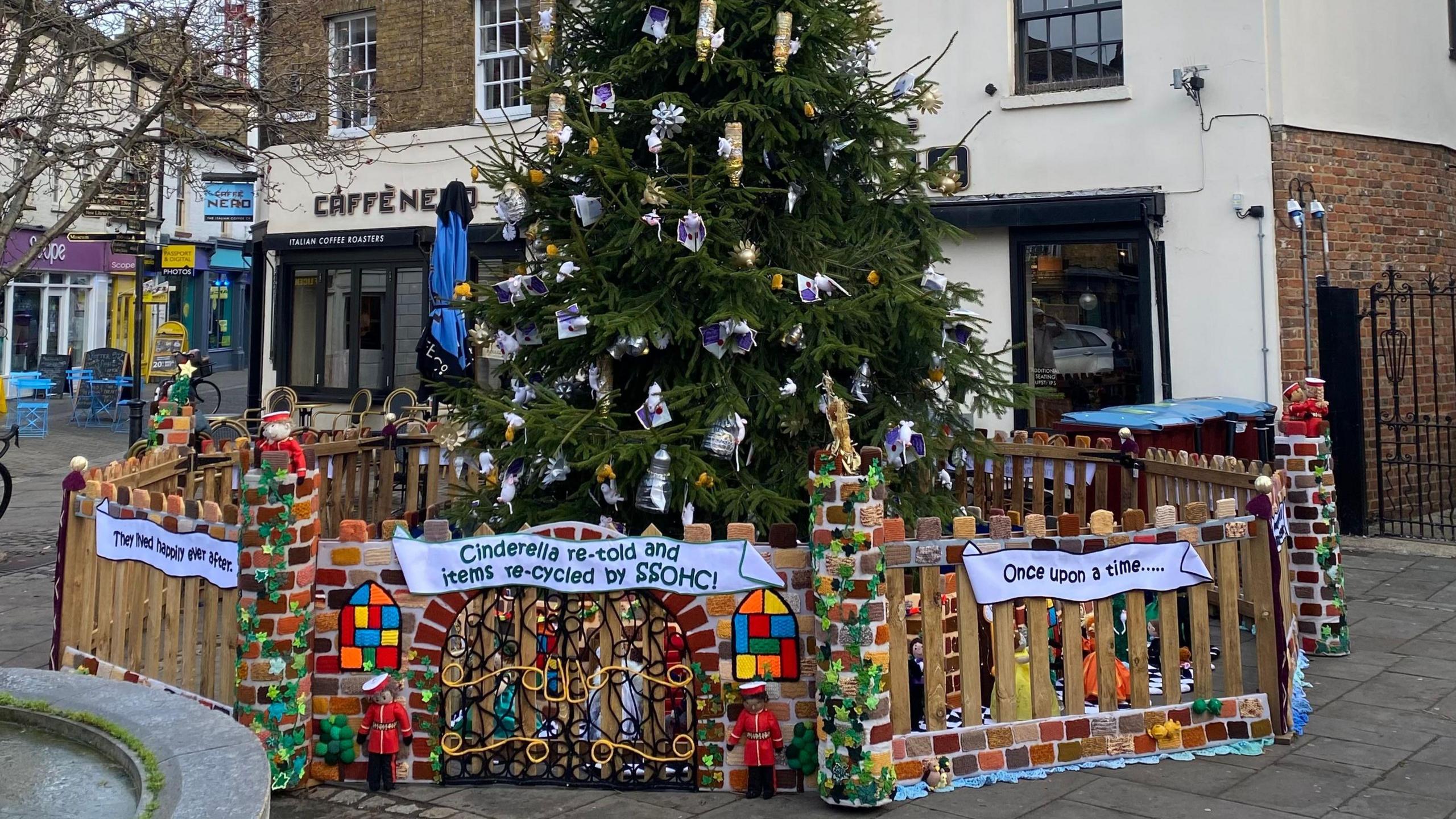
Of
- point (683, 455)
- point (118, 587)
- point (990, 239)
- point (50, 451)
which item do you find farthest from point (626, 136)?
point (50, 451)

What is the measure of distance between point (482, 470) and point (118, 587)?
2204 mm

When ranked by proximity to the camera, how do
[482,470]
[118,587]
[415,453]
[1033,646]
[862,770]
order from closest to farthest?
[862,770] < [1033,646] < [118,587] < [482,470] < [415,453]

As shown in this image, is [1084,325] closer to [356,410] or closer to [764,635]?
[764,635]

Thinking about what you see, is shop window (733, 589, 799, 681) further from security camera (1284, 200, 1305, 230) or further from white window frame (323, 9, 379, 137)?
white window frame (323, 9, 379, 137)

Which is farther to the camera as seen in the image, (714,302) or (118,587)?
(714,302)

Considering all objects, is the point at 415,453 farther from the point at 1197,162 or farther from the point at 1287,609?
the point at 1197,162

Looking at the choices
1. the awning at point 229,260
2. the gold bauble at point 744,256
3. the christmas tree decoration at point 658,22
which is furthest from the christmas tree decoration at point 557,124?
the awning at point 229,260

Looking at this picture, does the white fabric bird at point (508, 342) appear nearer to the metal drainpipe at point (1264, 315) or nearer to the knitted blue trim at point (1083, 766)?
the knitted blue trim at point (1083, 766)

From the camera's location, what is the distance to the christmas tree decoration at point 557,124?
7473 mm

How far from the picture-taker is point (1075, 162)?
1312 cm

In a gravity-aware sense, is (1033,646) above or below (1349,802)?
above

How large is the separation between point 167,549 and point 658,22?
4.09 m

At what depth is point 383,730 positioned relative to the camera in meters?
5.49

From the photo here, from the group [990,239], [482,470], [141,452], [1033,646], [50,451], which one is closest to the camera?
[1033,646]
